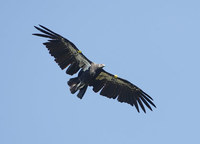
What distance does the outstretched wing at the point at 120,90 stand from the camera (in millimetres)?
31750

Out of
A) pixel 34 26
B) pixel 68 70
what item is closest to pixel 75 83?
pixel 68 70

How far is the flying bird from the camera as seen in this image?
3003cm

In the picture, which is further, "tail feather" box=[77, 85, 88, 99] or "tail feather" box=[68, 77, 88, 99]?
"tail feather" box=[77, 85, 88, 99]

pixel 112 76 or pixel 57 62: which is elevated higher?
pixel 112 76

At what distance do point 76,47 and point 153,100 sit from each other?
718 cm

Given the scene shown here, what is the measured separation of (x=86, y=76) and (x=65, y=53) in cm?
230

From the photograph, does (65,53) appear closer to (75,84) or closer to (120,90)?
(75,84)

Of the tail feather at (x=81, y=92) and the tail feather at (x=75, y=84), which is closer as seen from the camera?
the tail feather at (x=75, y=84)

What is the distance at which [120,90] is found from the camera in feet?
106

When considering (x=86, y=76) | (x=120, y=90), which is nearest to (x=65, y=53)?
(x=86, y=76)

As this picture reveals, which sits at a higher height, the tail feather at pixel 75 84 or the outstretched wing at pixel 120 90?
the outstretched wing at pixel 120 90

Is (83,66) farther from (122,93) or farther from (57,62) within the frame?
(122,93)

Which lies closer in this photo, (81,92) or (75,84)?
(75,84)

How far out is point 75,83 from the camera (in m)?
30.3
